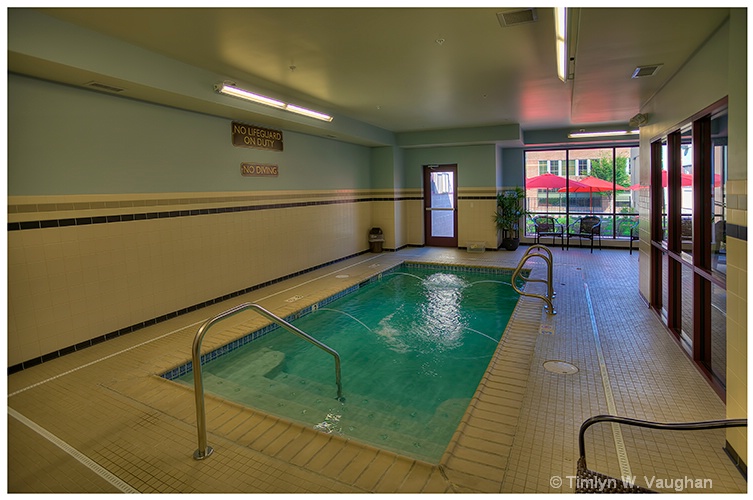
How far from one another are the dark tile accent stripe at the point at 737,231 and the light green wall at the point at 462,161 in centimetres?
785

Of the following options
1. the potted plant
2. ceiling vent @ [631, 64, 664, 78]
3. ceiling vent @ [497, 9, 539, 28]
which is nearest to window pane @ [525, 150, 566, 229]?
the potted plant

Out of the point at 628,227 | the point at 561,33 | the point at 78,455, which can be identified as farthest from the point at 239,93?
the point at 628,227

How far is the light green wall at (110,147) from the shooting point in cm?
386

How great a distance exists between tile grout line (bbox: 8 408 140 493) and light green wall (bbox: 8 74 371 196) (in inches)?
76.1

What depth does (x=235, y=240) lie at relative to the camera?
20.9 ft

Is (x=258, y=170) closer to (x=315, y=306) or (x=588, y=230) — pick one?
(x=315, y=306)

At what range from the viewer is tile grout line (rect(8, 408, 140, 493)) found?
2318 millimetres

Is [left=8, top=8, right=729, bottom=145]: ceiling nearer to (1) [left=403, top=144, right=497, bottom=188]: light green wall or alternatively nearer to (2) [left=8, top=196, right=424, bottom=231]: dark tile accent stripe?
(2) [left=8, top=196, right=424, bottom=231]: dark tile accent stripe

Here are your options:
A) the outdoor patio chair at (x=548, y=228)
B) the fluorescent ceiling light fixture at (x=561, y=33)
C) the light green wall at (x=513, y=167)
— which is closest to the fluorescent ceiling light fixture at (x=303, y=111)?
the fluorescent ceiling light fixture at (x=561, y=33)

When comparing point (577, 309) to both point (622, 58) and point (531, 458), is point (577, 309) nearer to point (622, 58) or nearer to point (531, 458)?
point (622, 58)

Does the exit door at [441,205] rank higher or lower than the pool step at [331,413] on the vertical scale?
higher

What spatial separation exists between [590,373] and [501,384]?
2.61ft

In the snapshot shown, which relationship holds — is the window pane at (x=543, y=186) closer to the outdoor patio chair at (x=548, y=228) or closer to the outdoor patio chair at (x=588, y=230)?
the outdoor patio chair at (x=548, y=228)

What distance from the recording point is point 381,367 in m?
4.35
